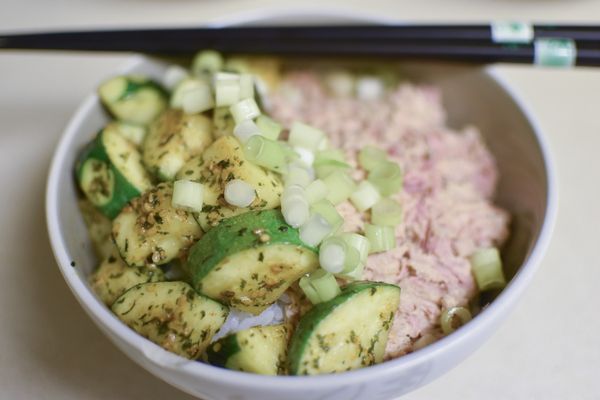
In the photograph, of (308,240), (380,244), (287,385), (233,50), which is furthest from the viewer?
(233,50)

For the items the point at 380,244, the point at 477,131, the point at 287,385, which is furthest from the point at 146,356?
the point at 477,131

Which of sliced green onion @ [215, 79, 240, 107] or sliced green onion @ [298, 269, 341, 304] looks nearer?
sliced green onion @ [298, 269, 341, 304]

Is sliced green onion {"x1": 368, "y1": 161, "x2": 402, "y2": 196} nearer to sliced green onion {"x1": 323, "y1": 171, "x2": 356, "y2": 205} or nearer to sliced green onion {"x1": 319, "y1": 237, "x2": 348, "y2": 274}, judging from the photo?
sliced green onion {"x1": 323, "y1": 171, "x2": 356, "y2": 205}

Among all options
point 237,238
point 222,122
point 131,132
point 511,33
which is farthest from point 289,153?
point 511,33

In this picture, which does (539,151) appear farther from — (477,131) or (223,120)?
(223,120)

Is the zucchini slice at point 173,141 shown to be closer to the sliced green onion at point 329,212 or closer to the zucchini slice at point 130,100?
the zucchini slice at point 130,100

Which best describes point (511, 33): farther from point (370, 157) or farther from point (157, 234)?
point (157, 234)

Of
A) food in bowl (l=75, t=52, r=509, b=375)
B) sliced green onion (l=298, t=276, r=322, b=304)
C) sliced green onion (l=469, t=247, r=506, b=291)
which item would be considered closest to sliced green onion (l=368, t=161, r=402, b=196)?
food in bowl (l=75, t=52, r=509, b=375)
